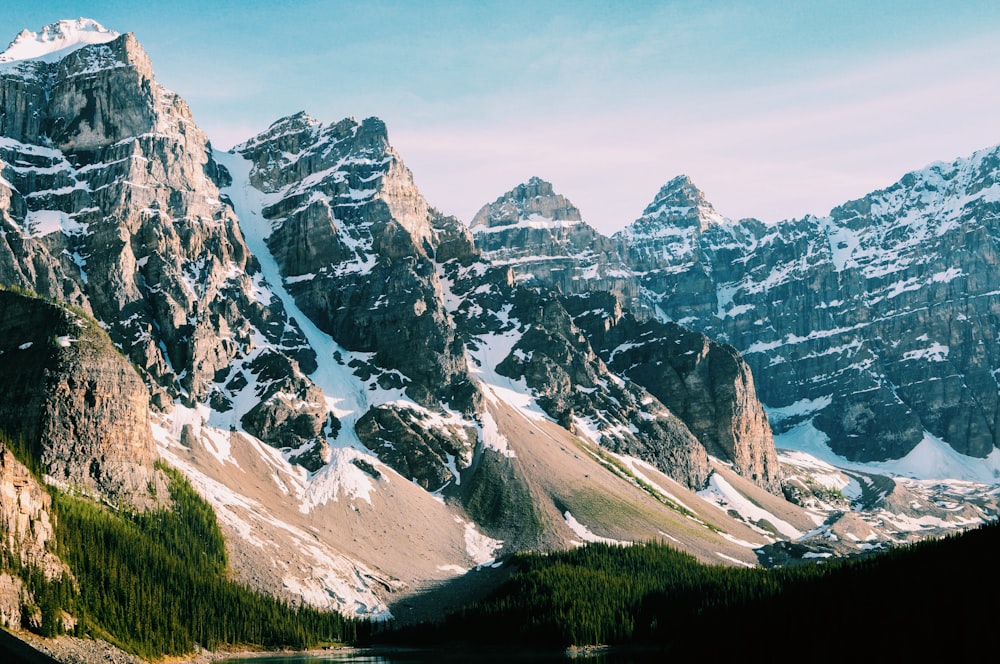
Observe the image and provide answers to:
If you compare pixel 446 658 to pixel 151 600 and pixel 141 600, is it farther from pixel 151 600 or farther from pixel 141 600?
pixel 141 600

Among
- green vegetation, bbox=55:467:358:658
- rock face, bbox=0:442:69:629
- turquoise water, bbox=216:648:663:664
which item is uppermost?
rock face, bbox=0:442:69:629

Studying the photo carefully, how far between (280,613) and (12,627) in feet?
223

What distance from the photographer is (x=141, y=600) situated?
170 meters

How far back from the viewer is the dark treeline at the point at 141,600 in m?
152

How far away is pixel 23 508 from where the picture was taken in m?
151

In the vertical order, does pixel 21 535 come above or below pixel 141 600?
above

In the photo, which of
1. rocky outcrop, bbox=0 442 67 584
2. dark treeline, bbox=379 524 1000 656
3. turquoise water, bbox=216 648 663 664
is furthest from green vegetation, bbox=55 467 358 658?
dark treeline, bbox=379 524 1000 656

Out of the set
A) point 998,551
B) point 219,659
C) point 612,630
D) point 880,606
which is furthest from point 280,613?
point 998,551

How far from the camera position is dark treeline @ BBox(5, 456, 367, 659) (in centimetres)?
15188

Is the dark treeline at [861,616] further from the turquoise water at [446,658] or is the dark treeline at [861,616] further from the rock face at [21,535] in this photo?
A: the rock face at [21,535]

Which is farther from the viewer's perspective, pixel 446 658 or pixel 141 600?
pixel 446 658

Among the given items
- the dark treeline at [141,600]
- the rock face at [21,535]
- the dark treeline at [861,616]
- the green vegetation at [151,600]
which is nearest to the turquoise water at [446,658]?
the dark treeline at [861,616]

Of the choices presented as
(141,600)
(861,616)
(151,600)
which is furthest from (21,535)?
(861,616)

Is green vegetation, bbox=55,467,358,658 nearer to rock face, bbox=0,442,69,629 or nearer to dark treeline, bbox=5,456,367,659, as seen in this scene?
dark treeline, bbox=5,456,367,659
